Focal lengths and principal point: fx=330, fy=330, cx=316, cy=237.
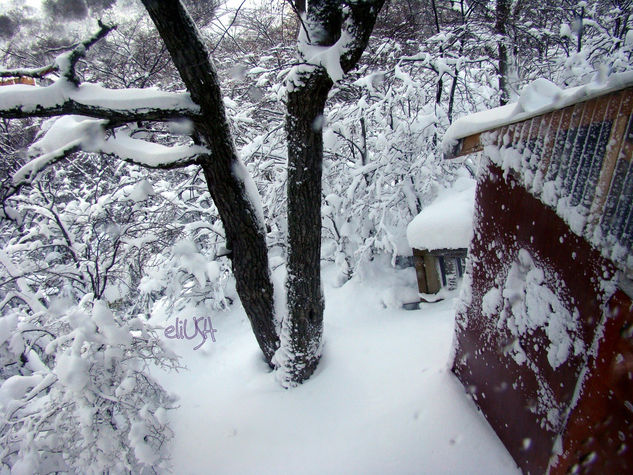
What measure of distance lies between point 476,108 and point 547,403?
5.41 m

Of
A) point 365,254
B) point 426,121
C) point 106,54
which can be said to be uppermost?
point 106,54

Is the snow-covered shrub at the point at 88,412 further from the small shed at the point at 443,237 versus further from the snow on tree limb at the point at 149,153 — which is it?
the small shed at the point at 443,237

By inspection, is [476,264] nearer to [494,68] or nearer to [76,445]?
[76,445]

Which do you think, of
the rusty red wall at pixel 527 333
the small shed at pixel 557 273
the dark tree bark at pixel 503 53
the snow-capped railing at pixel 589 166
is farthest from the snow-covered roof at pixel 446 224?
the dark tree bark at pixel 503 53

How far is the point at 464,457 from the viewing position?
103 inches

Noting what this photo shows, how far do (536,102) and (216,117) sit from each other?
7.53ft

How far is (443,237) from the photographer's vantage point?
14.8ft

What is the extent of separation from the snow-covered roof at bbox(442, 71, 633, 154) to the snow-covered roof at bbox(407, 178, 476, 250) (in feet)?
6.14

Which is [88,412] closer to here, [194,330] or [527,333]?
[527,333]

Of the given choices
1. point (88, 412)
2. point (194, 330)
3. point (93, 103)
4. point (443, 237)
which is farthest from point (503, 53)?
point (194, 330)

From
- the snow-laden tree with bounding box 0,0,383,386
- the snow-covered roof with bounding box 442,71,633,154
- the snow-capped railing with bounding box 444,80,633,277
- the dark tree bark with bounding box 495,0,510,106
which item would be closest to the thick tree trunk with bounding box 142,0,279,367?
the snow-laden tree with bounding box 0,0,383,386

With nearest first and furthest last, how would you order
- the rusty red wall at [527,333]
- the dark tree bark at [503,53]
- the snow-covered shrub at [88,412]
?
the rusty red wall at [527,333]
the snow-covered shrub at [88,412]
the dark tree bark at [503,53]

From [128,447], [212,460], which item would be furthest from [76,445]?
[212,460]

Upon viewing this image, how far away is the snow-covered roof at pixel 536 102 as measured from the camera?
4.26 ft
